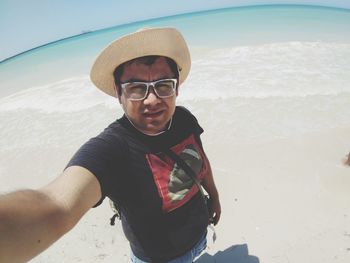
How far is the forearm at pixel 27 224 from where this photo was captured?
813 mm

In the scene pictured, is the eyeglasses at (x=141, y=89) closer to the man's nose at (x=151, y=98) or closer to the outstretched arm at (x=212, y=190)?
the man's nose at (x=151, y=98)

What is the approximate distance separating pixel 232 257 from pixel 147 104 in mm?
1888

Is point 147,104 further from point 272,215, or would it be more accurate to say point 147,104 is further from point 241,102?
point 241,102

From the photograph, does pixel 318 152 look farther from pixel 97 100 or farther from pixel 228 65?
pixel 228 65

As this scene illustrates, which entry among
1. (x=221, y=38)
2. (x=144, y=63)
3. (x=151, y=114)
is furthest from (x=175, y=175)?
(x=221, y=38)

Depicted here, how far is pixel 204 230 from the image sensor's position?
1876mm

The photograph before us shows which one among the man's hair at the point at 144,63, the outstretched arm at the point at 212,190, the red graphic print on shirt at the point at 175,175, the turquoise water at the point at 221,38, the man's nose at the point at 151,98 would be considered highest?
the man's hair at the point at 144,63

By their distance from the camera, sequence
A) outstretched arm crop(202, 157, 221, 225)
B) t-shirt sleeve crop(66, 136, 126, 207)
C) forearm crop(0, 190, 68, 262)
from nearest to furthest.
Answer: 1. forearm crop(0, 190, 68, 262)
2. t-shirt sleeve crop(66, 136, 126, 207)
3. outstretched arm crop(202, 157, 221, 225)

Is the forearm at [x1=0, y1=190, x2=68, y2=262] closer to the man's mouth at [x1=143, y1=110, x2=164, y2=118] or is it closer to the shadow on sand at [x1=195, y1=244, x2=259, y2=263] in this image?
the man's mouth at [x1=143, y1=110, x2=164, y2=118]

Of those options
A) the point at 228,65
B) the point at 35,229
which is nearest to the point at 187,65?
the point at 35,229

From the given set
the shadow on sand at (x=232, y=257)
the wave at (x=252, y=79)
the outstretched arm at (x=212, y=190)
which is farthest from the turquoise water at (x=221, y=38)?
the outstretched arm at (x=212, y=190)

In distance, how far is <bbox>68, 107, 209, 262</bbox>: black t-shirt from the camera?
137 centimetres

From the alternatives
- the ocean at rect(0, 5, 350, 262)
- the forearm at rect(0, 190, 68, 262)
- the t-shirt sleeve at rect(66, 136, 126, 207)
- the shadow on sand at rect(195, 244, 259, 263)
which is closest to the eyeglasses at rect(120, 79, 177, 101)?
the t-shirt sleeve at rect(66, 136, 126, 207)

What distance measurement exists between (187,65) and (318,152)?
293cm
